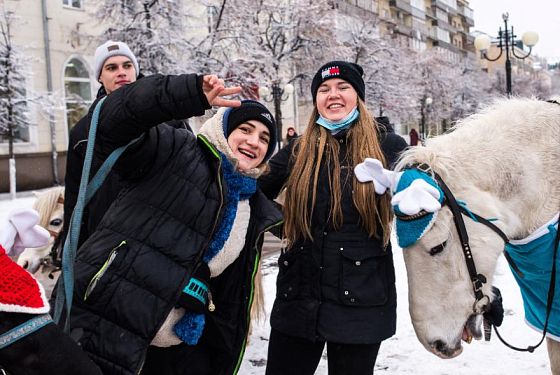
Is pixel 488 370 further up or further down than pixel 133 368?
further down

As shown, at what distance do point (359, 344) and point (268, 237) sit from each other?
772 cm

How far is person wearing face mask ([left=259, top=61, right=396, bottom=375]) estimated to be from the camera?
234 cm

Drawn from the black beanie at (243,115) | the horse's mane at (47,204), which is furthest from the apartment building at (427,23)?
the black beanie at (243,115)

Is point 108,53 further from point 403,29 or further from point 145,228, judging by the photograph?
point 403,29

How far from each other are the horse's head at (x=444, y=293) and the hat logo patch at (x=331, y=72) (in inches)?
34.0

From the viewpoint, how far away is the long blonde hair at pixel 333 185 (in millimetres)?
2363

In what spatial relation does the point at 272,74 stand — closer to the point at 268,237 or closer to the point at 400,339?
the point at 268,237

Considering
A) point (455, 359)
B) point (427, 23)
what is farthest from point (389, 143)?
point (427, 23)

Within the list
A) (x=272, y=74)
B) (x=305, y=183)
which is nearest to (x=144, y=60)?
(x=272, y=74)

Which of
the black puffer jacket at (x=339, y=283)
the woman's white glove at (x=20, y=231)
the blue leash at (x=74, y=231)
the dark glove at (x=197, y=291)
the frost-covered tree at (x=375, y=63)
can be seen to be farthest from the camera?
the frost-covered tree at (x=375, y=63)

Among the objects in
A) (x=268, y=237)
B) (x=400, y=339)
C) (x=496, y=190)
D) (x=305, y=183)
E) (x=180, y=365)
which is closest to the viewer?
(x=180, y=365)

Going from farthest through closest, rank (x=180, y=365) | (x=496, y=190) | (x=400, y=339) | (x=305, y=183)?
1. (x=400, y=339)
2. (x=305, y=183)
3. (x=496, y=190)
4. (x=180, y=365)

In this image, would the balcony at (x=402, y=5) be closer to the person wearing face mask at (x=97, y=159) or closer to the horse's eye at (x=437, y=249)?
the person wearing face mask at (x=97, y=159)

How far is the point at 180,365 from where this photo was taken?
2.07 metres
